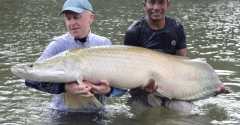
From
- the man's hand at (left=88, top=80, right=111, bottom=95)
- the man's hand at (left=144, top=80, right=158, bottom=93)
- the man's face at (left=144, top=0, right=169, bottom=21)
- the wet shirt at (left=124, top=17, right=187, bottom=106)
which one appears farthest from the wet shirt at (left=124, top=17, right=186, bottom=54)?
the man's hand at (left=88, top=80, right=111, bottom=95)

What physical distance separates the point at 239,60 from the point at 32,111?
7510mm

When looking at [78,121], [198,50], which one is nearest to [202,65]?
[78,121]

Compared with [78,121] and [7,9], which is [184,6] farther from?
[78,121]

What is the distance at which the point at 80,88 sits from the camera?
22.8 feet

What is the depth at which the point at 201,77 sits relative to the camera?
26.7 feet

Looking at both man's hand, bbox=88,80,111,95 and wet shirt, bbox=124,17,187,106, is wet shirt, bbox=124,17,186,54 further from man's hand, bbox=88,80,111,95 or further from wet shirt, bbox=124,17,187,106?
man's hand, bbox=88,80,111,95

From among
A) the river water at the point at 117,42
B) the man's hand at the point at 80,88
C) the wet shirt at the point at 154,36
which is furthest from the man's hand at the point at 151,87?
the wet shirt at the point at 154,36

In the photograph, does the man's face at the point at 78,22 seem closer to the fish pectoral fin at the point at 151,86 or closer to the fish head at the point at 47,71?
the fish head at the point at 47,71

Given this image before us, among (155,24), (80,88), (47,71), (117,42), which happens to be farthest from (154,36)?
(117,42)

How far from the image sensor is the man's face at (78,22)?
7527 millimetres

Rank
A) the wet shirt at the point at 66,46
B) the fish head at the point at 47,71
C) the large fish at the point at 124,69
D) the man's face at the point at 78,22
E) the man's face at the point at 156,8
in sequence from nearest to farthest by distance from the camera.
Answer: the fish head at the point at 47,71 → the large fish at the point at 124,69 → the man's face at the point at 78,22 → the wet shirt at the point at 66,46 → the man's face at the point at 156,8

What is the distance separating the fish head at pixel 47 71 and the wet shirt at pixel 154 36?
214cm

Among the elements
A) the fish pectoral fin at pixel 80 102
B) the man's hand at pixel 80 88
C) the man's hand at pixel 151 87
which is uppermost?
the man's hand at pixel 80 88

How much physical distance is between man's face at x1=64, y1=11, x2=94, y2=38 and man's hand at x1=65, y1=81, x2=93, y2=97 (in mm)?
922
